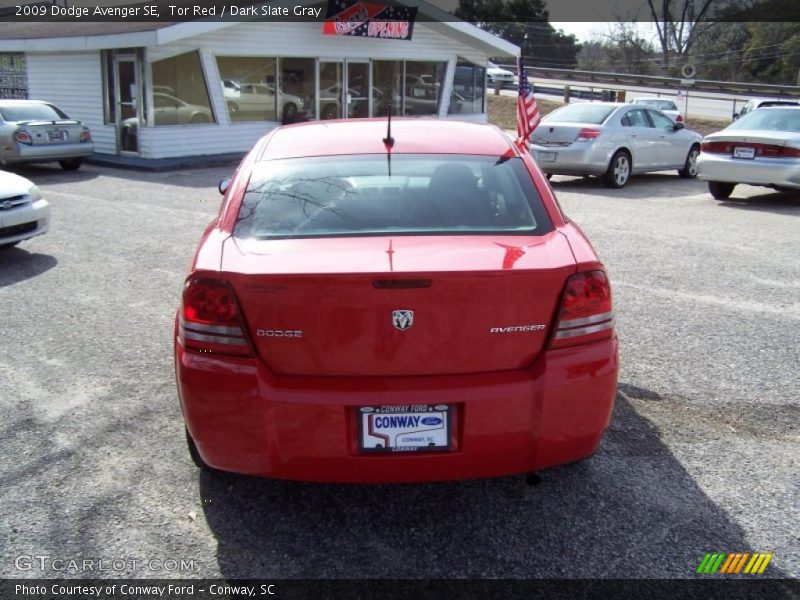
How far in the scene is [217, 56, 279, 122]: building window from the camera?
63.5 feet

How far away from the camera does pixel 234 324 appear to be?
3006 millimetres

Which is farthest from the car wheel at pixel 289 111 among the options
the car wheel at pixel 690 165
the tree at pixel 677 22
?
the tree at pixel 677 22

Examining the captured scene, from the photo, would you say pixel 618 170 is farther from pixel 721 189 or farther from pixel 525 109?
pixel 525 109

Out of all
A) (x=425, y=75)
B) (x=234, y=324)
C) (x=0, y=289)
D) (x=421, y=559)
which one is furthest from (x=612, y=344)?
(x=425, y=75)

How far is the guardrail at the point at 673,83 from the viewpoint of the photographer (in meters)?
38.2

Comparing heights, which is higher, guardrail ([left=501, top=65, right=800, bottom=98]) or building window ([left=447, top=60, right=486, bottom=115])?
guardrail ([left=501, top=65, right=800, bottom=98])

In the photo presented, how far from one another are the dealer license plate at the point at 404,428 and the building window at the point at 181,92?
16293 millimetres

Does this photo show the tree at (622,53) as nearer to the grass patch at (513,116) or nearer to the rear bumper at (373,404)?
the grass patch at (513,116)

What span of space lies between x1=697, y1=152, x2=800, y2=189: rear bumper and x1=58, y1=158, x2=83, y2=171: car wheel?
39.0 feet

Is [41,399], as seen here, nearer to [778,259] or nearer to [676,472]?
[676,472]

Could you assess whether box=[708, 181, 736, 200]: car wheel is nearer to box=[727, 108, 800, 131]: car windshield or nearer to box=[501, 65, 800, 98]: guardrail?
box=[727, 108, 800, 131]: car windshield

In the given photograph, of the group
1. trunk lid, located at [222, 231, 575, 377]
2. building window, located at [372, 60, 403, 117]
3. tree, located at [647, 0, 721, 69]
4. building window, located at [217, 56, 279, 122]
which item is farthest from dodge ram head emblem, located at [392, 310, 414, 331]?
tree, located at [647, 0, 721, 69]

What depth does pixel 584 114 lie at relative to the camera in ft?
48.3

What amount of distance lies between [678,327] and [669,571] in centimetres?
328
